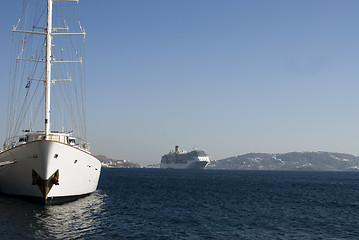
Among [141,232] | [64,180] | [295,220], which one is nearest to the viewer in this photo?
[141,232]

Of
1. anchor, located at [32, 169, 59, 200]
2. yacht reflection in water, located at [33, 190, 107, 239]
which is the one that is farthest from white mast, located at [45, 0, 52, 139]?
yacht reflection in water, located at [33, 190, 107, 239]

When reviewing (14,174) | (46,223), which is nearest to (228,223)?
(46,223)

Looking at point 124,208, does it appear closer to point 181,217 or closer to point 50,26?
point 181,217

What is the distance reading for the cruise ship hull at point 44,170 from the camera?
33188mm

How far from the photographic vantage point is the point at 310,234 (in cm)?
2661

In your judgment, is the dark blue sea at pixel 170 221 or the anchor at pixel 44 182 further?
the anchor at pixel 44 182

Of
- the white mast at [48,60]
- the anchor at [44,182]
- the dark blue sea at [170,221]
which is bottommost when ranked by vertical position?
the dark blue sea at [170,221]

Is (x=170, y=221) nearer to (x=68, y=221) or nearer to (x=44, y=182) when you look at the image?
(x=68, y=221)

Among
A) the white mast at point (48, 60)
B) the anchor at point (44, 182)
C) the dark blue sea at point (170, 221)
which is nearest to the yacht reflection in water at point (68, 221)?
the dark blue sea at point (170, 221)

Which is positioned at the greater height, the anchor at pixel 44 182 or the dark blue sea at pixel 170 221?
the anchor at pixel 44 182

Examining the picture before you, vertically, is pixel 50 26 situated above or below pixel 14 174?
above

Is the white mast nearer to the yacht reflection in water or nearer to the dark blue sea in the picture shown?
the yacht reflection in water

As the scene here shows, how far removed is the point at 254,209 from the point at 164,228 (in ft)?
51.0

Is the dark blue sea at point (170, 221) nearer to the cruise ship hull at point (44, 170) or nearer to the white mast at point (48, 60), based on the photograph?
the cruise ship hull at point (44, 170)
